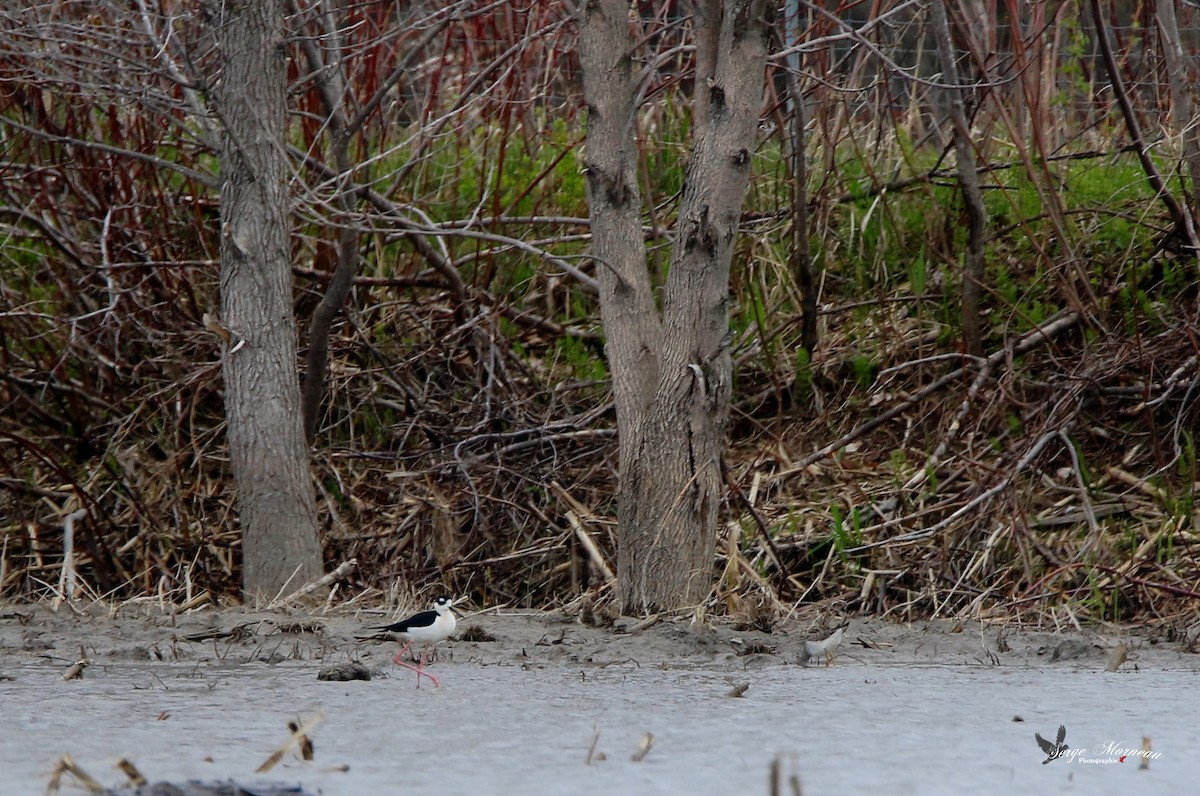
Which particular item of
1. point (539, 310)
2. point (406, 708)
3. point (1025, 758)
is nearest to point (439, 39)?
point (539, 310)

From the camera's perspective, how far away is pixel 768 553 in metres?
6.21

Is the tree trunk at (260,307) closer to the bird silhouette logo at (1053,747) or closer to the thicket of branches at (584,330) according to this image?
the thicket of branches at (584,330)

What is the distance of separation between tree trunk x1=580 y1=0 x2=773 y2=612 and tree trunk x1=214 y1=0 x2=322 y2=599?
1.35 metres

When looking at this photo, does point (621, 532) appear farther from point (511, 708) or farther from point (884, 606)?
point (511, 708)

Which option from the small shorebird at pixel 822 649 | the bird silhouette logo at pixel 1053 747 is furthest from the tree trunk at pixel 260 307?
the bird silhouette logo at pixel 1053 747

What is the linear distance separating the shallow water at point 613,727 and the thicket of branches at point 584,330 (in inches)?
53.6

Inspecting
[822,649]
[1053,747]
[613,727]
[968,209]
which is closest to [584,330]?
[968,209]

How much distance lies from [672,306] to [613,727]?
6.90ft

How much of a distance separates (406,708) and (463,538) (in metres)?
2.68

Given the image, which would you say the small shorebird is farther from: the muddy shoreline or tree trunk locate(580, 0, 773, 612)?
tree trunk locate(580, 0, 773, 612)

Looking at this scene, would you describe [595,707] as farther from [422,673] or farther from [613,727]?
[422,673]

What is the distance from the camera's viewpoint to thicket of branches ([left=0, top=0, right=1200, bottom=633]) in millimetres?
6191

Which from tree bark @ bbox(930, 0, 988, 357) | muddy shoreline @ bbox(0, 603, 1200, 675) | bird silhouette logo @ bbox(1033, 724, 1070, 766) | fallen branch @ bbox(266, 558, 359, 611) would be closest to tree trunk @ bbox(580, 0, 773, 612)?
muddy shoreline @ bbox(0, 603, 1200, 675)

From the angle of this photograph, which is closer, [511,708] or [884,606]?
[511,708]
